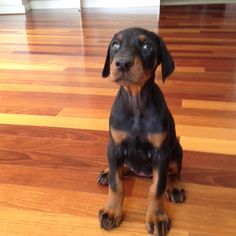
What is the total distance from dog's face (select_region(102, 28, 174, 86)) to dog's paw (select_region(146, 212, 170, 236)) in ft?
1.73

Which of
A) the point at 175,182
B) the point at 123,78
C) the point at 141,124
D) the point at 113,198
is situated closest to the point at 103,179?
the point at 113,198

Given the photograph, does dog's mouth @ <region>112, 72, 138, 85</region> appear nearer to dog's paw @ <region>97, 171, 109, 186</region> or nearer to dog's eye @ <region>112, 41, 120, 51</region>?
dog's eye @ <region>112, 41, 120, 51</region>

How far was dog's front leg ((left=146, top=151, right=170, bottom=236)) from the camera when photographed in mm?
1312

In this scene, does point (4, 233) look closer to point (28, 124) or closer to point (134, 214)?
point (134, 214)

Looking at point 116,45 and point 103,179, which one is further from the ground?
point 116,45

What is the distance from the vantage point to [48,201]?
1505mm

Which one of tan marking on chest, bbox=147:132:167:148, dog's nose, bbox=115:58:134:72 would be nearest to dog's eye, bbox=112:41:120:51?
dog's nose, bbox=115:58:134:72

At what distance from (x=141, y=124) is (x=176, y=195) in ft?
1.34

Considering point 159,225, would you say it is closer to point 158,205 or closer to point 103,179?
point 158,205

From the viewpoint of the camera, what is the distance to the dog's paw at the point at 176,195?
58.4 inches

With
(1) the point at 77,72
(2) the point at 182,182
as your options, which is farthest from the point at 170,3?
(2) the point at 182,182

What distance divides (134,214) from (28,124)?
102cm

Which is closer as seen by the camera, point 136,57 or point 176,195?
point 136,57

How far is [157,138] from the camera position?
1.27m
